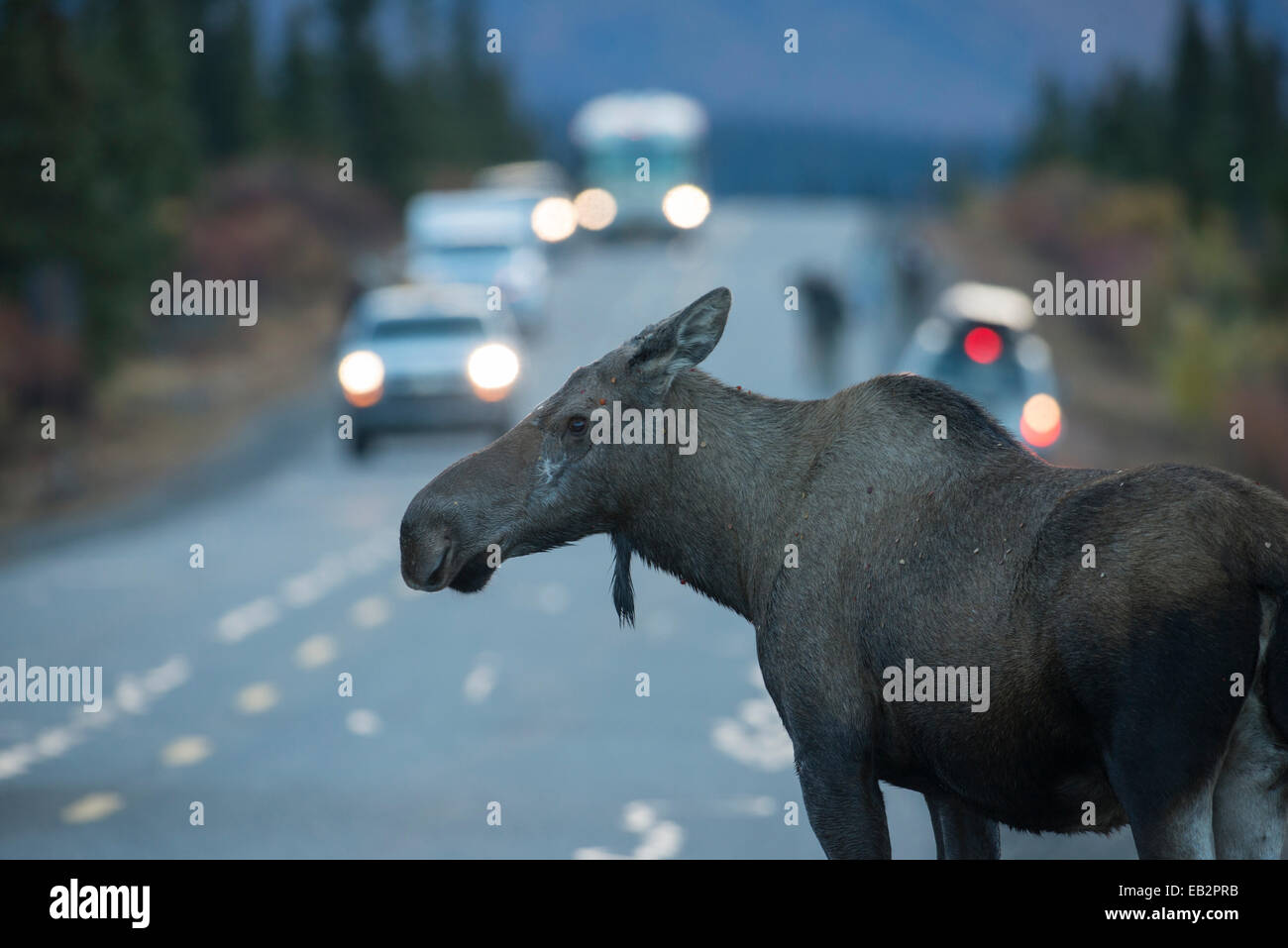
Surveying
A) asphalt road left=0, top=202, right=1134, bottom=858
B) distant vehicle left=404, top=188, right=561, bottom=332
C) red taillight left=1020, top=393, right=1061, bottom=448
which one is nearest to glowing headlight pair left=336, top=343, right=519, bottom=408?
asphalt road left=0, top=202, right=1134, bottom=858

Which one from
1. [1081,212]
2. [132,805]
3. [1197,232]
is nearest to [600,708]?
[132,805]

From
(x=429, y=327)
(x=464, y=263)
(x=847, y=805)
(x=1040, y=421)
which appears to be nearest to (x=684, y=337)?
(x=847, y=805)

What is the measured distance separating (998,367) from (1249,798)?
16457 mm

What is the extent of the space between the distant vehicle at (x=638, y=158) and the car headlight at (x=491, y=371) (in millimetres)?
28822

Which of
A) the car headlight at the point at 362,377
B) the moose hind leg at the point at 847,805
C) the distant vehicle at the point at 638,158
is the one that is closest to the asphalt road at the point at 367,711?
the car headlight at the point at 362,377

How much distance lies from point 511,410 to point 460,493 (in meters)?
20.7

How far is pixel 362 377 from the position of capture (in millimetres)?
24984

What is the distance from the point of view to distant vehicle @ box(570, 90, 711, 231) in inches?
2101

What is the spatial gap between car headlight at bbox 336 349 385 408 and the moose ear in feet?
66.3

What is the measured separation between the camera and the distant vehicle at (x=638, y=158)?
53375mm

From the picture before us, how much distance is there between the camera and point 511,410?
2553 centimetres

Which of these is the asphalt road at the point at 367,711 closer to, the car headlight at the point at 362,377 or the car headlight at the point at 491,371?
the car headlight at the point at 362,377
